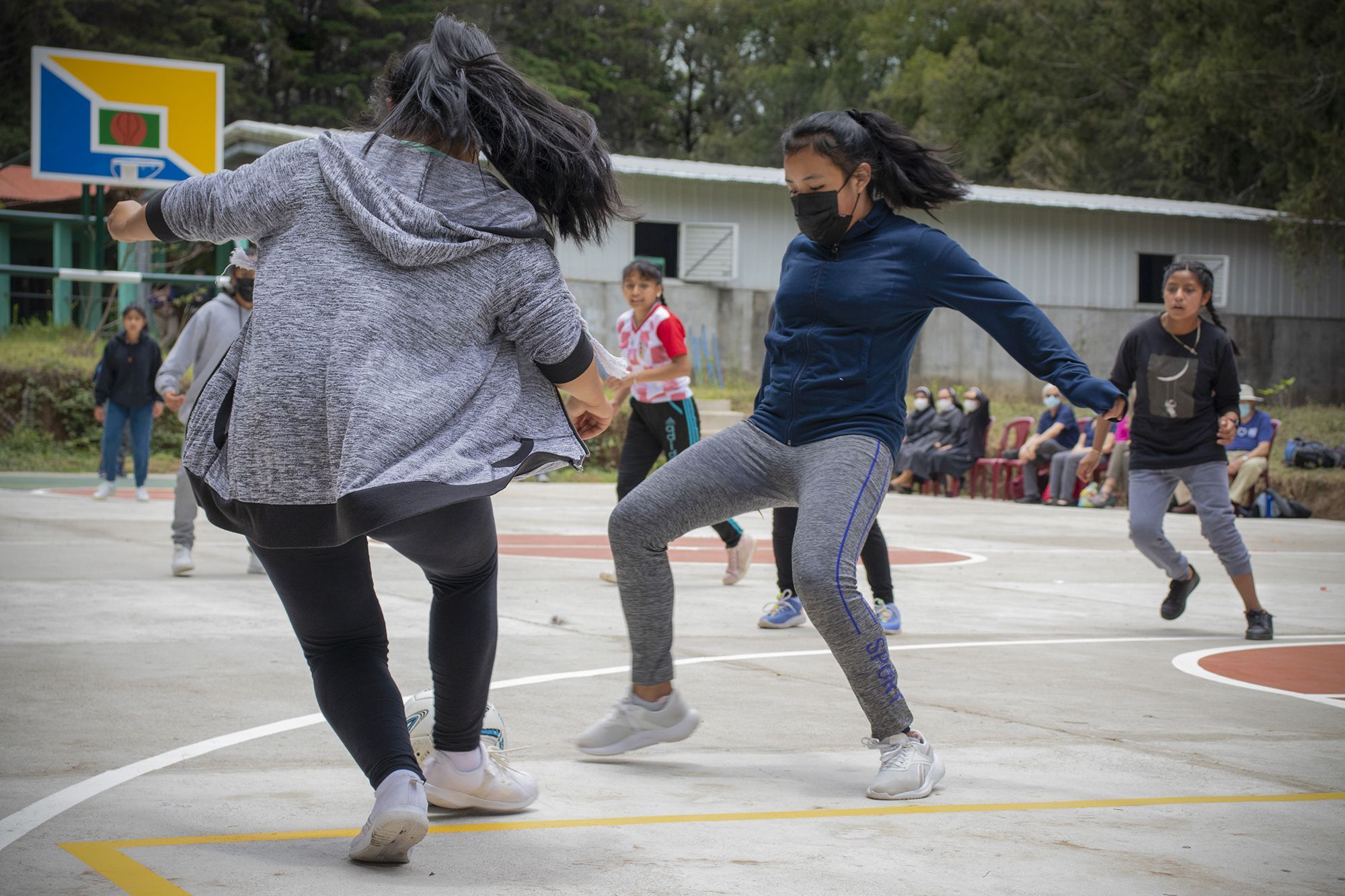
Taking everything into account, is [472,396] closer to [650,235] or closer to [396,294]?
[396,294]

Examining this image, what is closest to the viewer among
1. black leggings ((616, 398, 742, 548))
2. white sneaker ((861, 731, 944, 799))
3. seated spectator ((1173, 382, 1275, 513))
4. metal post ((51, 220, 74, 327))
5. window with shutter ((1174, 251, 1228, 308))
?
white sneaker ((861, 731, 944, 799))

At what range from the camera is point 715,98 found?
54875 mm

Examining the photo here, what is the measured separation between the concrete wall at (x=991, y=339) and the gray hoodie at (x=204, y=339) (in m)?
19.0

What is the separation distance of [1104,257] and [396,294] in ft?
106

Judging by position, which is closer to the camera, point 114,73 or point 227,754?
point 227,754

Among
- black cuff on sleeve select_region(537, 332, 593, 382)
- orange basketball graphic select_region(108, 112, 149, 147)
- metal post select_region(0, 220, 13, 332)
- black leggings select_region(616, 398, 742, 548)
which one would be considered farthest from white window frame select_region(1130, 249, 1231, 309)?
black cuff on sleeve select_region(537, 332, 593, 382)

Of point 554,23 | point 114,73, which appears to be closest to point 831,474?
point 114,73

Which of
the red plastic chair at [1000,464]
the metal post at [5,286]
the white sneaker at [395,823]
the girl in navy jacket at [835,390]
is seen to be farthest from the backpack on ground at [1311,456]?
the metal post at [5,286]

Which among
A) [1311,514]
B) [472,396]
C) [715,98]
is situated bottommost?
[1311,514]

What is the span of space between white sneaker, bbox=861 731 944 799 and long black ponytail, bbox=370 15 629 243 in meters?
1.62

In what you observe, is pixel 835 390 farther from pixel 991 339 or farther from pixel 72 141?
pixel 991 339

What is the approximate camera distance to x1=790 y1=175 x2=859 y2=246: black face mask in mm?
4266

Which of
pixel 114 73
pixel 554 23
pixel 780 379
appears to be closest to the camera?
pixel 780 379

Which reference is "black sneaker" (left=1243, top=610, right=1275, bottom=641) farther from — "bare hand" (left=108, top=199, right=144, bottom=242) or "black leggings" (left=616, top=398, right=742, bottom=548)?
"bare hand" (left=108, top=199, right=144, bottom=242)
